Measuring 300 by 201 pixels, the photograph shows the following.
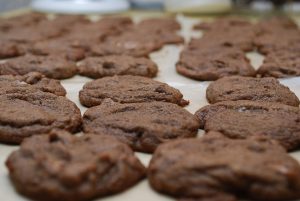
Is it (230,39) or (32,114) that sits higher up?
(32,114)

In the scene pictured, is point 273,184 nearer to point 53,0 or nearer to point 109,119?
point 109,119

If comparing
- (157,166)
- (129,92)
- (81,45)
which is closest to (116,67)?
(129,92)

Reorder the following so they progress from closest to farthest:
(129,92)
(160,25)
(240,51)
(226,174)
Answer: (226,174)
(129,92)
(240,51)
(160,25)

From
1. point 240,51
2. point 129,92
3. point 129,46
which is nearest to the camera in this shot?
point 129,92

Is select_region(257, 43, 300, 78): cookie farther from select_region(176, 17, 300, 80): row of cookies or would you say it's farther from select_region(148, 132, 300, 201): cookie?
select_region(148, 132, 300, 201): cookie

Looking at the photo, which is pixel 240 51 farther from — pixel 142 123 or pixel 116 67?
pixel 142 123

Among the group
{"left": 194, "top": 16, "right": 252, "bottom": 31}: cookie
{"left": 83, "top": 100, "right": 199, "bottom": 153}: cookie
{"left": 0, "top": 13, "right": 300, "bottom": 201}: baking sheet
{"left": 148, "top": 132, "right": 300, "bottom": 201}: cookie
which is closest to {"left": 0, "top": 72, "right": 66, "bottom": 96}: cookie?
{"left": 0, "top": 13, "right": 300, "bottom": 201}: baking sheet

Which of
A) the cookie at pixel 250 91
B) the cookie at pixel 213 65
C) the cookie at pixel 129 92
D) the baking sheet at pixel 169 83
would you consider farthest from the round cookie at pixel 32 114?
the cookie at pixel 213 65
